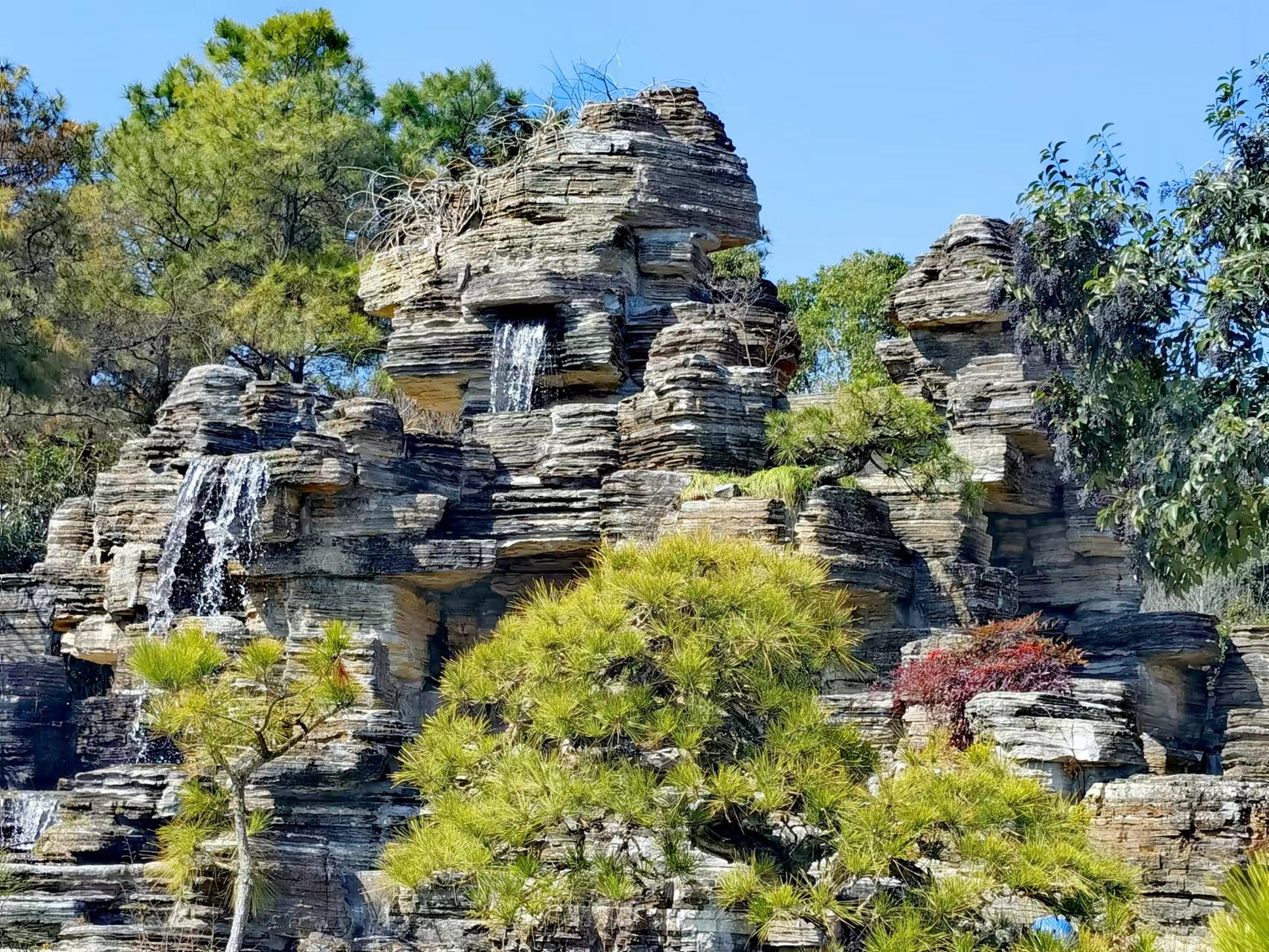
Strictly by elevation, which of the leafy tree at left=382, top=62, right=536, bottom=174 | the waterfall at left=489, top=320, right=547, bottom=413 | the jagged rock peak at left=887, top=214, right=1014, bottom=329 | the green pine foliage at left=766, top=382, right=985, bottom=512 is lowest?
the green pine foliage at left=766, top=382, right=985, bottom=512

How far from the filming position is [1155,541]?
1580 cm

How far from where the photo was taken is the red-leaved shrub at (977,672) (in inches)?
625

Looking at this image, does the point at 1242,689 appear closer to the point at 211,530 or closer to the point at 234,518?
the point at 234,518

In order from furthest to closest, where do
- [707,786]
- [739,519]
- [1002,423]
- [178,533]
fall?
1. [1002,423]
2. [178,533]
3. [739,519]
4. [707,786]

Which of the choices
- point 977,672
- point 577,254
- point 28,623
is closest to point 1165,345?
point 977,672

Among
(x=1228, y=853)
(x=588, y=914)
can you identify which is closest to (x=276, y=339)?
(x=588, y=914)

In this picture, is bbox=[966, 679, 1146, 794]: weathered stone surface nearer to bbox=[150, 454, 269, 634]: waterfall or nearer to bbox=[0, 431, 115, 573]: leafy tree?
bbox=[150, 454, 269, 634]: waterfall

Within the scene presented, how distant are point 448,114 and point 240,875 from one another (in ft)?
65.6

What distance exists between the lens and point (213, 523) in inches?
784

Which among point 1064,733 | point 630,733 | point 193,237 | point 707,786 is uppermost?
point 193,237

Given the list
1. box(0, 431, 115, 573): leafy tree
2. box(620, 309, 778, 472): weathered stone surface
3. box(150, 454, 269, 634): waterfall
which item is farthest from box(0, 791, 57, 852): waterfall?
box(0, 431, 115, 573): leafy tree

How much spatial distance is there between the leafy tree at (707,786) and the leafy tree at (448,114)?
1551cm

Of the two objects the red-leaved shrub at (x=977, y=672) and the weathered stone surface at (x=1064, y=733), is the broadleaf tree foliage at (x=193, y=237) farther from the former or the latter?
the weathered stone surface at (x=1064, y=733)

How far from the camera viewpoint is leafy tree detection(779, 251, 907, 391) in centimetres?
3041
